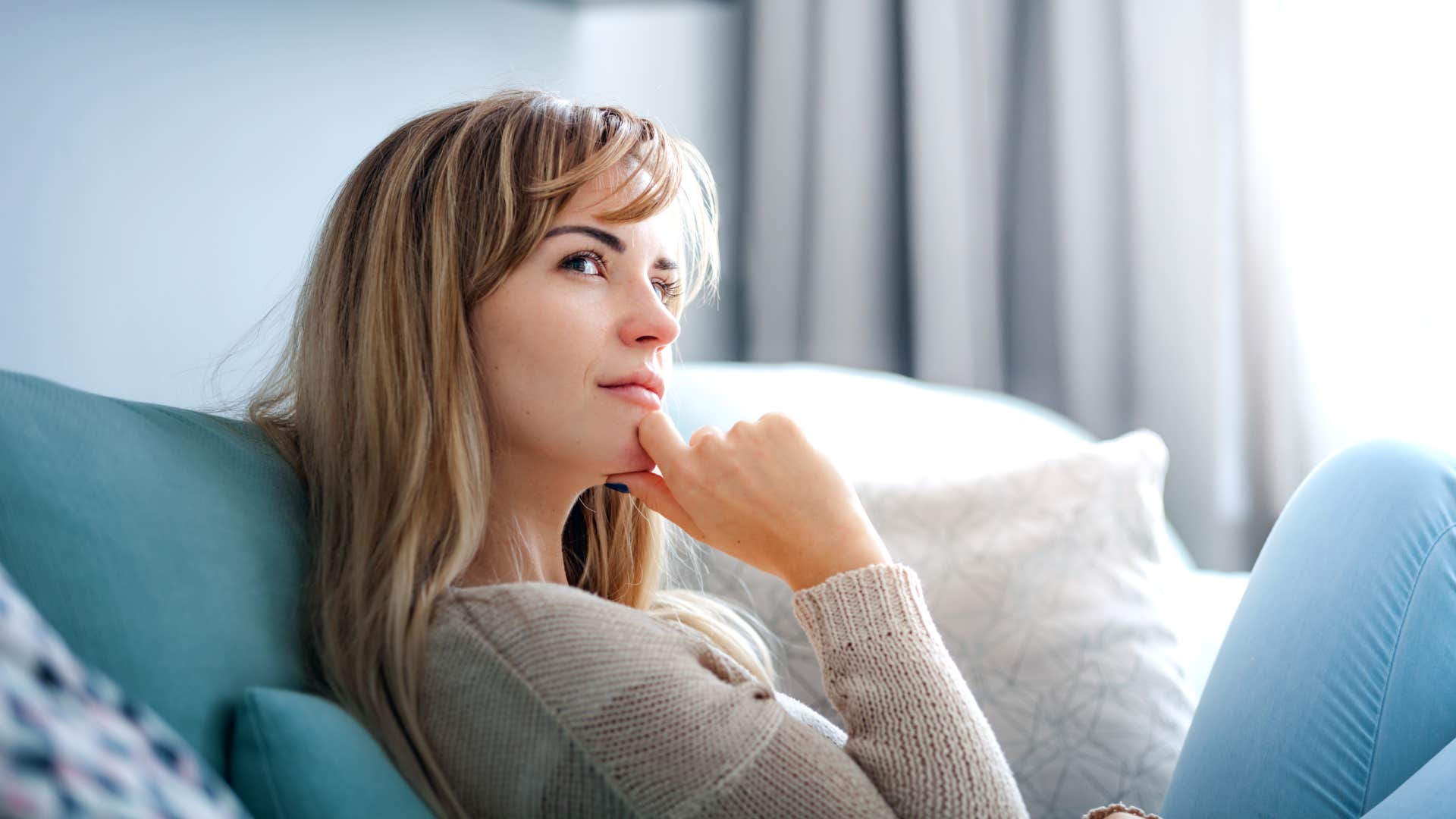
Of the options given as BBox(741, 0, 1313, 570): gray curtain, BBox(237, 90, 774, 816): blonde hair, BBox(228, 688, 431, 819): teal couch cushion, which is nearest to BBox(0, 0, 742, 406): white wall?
BBox(237, 90, 774, 816): blonde hair

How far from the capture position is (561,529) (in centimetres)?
101

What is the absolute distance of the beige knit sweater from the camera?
0.70 m

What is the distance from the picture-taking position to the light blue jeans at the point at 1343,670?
3.30ft

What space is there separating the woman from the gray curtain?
919mm

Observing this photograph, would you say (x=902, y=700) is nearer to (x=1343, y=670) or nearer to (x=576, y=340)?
(x=576, y=340)

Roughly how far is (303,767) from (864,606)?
39 cm

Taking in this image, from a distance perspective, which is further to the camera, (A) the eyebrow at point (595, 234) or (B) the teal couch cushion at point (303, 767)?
(A) the eyebrow at point (595, 234)

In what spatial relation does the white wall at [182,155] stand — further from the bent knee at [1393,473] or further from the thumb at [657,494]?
the bent knee at [1393,473]

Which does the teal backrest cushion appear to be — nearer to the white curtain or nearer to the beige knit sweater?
the beige knit sweater

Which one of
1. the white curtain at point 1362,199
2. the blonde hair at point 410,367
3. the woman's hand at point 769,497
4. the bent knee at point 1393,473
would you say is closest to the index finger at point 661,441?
the woman's hand at point 769,497

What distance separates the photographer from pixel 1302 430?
1948 millimetres

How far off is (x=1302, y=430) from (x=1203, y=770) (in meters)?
1.09

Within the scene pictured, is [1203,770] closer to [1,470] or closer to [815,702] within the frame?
[815,702]

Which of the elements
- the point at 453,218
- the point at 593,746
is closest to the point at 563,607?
the point at 593,746
